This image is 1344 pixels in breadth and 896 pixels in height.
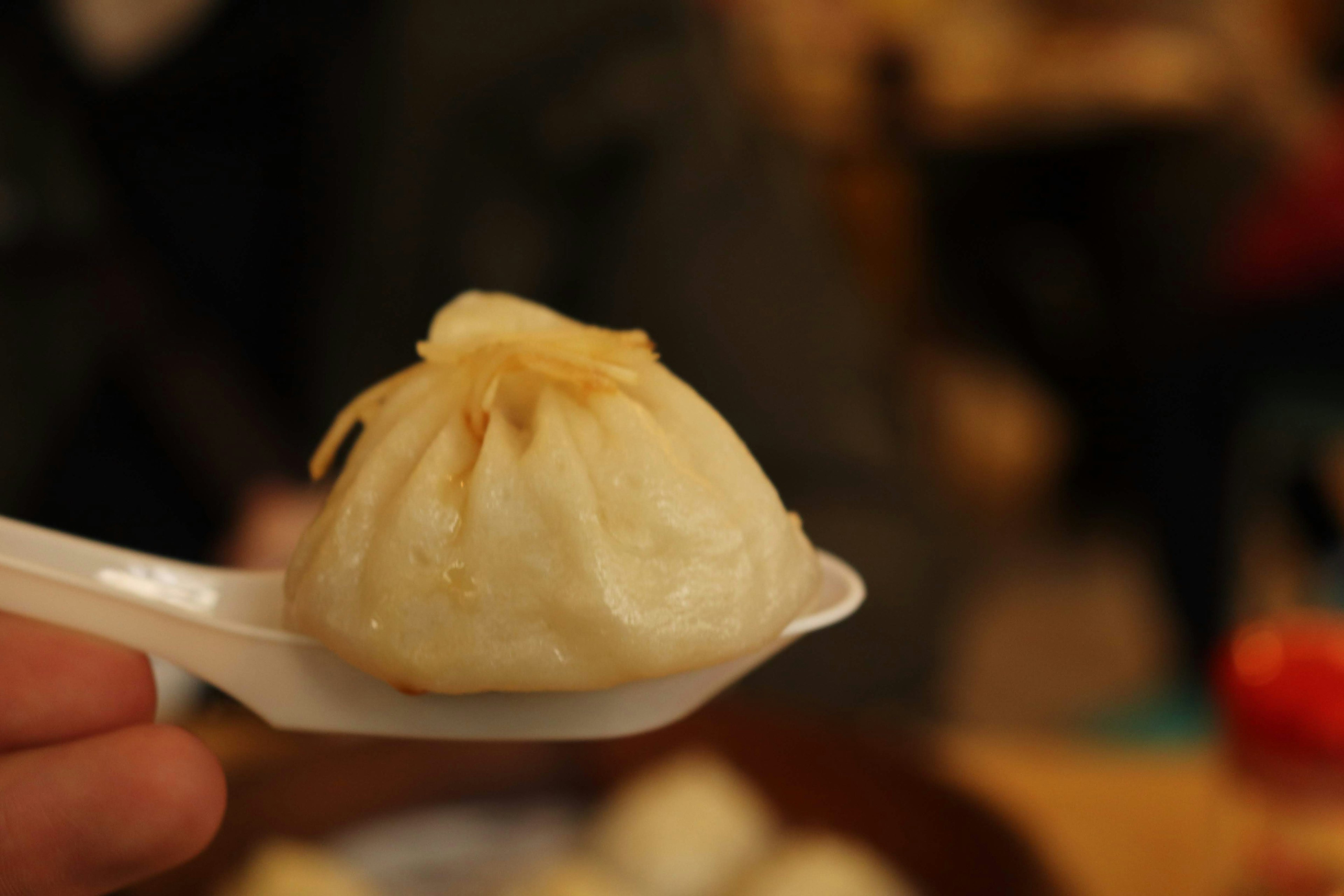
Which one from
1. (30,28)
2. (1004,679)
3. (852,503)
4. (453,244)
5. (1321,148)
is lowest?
(1004,679)

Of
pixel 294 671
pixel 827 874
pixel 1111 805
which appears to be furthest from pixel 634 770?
pixel 294 671

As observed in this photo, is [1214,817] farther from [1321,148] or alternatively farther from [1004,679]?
[1321,148]

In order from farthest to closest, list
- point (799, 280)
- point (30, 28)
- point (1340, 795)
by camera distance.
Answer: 1. point (799, 280)
2. point (30, 28)
3. point (1340, 795)

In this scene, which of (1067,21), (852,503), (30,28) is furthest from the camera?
(1067,21)

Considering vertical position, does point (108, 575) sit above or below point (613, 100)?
below

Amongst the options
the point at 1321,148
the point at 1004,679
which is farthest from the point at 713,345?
the point at 1321,148

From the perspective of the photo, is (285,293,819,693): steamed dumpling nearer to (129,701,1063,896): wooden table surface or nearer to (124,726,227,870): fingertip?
(124,726,227,870): fingertip

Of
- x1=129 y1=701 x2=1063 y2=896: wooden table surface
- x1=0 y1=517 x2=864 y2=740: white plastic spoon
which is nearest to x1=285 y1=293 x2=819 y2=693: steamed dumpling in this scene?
x1=0 y1=517 x2=864 y2=740: white plastic spoon
